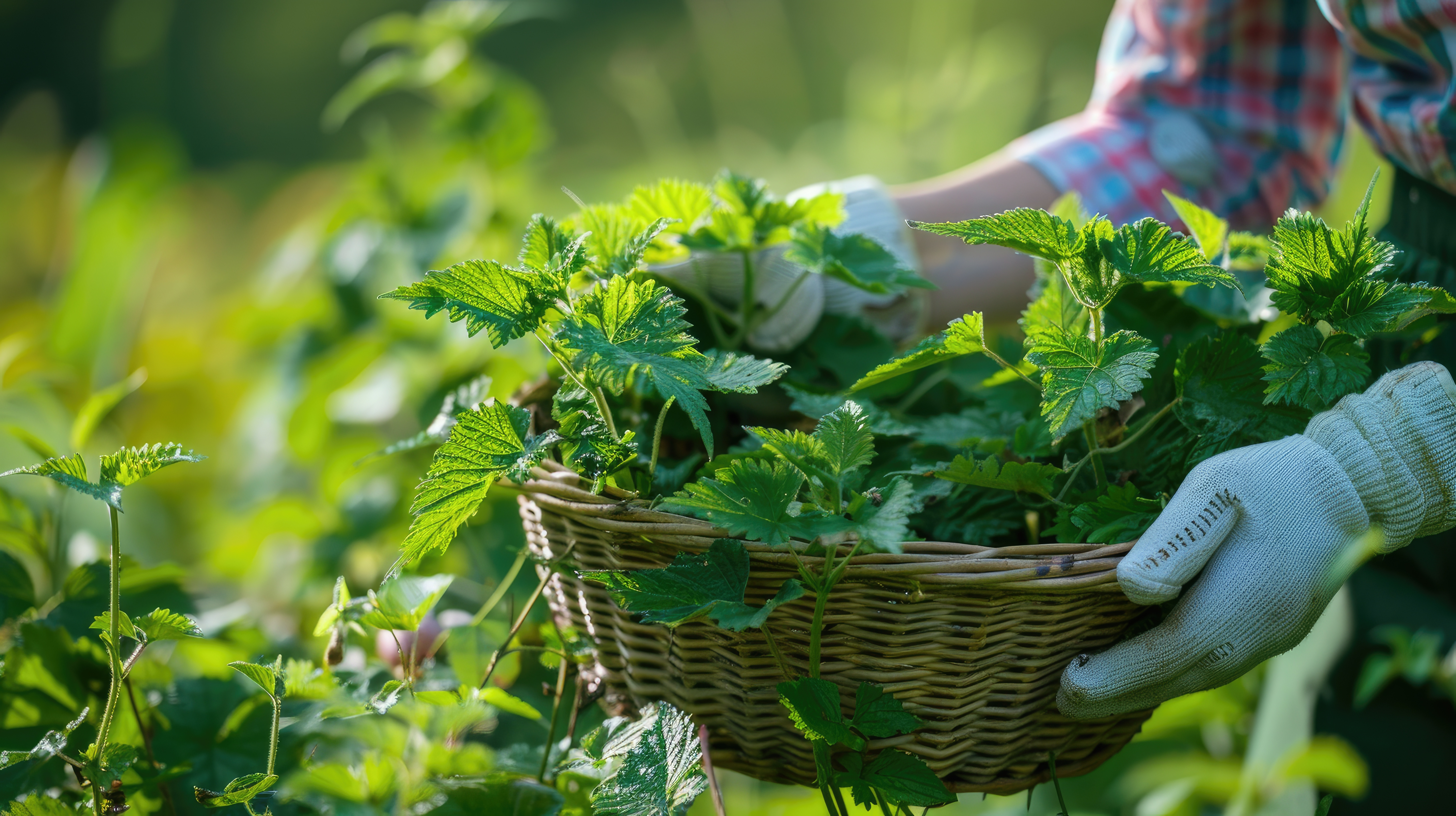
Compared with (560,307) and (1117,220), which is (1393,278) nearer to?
(1117,220)

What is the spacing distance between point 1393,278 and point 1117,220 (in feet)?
0.72

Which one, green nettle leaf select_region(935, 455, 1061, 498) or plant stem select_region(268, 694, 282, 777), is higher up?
green nettle leaf select_region(935, 455, 1061, 498)

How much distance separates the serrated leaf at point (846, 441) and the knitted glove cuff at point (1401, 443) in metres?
0.21

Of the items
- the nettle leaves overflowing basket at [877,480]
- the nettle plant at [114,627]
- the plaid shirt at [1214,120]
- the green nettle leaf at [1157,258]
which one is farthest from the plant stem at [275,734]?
the plaid shirt at [1214,120]

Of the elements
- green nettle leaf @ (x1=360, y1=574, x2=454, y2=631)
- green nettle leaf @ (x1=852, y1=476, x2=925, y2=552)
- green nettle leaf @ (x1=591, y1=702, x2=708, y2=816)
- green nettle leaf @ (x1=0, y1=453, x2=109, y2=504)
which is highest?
green nettle leaf @ (x1=0, y1=453, x2=109, y2=504)

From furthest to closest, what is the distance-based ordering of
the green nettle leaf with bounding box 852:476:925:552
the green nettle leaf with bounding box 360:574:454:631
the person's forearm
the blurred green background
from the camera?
the blurred green background
the person's forearm
the green nettle leaf with bounding box 360:574:454:631
the green nettle leaf with bounding box 852:476:925:552

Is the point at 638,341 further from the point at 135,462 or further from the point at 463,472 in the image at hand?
the point at 135,462

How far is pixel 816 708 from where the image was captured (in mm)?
458

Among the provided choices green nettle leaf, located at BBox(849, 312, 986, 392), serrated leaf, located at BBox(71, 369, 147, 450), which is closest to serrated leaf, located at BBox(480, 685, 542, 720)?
green nettle leaf, located at BBox(849, 312, 986, 392)

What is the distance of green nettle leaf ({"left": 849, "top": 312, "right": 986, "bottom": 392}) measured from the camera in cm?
47

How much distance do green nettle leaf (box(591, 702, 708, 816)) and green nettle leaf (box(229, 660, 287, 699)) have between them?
0.16m

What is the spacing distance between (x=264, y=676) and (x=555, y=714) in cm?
15

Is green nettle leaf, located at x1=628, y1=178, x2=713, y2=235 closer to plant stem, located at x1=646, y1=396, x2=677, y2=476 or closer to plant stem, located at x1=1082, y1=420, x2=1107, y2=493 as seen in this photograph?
plant stem, located at x1=646, y1=396, x2=677, y2=476

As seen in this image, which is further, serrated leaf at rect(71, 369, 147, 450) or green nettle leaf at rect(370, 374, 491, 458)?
serrated leaf at rect(71, 369, 147, 450)
